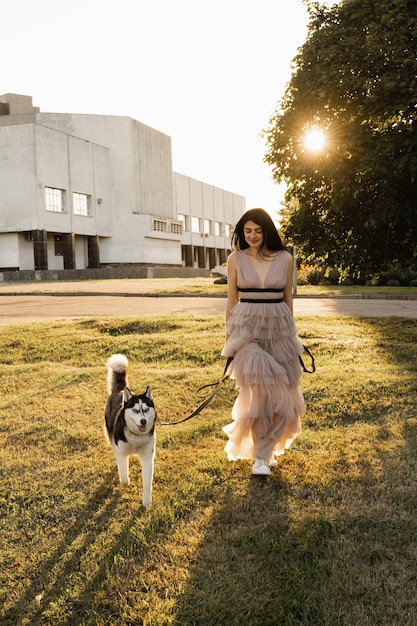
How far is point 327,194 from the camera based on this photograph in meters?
12.6

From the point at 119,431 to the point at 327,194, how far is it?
31.6ft

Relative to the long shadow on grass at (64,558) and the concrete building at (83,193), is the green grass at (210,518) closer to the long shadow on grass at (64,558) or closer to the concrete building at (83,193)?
the long shadow on grass at (64,558)

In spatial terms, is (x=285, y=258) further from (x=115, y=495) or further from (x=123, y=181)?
(x=123, y=181)

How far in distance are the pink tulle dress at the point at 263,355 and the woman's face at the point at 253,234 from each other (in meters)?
0.12

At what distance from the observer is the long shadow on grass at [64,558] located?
306cm

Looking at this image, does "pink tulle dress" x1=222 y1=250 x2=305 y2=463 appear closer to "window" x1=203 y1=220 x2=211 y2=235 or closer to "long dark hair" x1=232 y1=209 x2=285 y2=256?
"long dark hair" x1=232 y1=209 x2=285 y2=256

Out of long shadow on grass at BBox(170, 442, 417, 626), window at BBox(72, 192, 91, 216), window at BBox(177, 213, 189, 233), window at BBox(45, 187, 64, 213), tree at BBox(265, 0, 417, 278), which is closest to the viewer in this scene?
long shadow on grass at BBox(170, 442, 417, 626)

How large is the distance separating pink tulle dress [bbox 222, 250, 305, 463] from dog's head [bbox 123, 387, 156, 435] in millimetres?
748

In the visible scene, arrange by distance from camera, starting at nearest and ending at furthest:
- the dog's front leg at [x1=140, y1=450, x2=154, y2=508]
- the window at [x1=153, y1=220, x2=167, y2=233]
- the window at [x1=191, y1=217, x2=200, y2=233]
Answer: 1. the dog's front leg at [x1=140, y1=450, x2=154, y2=508]
2. the window at [x1=153, y1=220, x2=167, y2=233]
3. the window at [x1=191, y1=217, x2=200, y2=233]

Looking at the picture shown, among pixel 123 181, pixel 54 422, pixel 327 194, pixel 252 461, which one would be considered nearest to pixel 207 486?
pixel 252 461

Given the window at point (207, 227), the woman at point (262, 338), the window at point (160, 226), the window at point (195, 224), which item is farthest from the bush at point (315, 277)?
the window at point (207, 227)

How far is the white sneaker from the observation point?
14.8 feet

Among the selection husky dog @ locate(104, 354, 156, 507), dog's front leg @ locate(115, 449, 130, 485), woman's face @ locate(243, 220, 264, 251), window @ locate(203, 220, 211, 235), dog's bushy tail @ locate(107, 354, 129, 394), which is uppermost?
window @ locate(203, 220, 211, 235)

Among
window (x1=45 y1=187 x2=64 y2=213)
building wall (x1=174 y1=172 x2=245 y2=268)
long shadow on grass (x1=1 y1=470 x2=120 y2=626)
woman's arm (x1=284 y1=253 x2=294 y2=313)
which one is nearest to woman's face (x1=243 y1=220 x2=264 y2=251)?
woman's arm (x1=284 y1=253 x2=294 y2=313)
